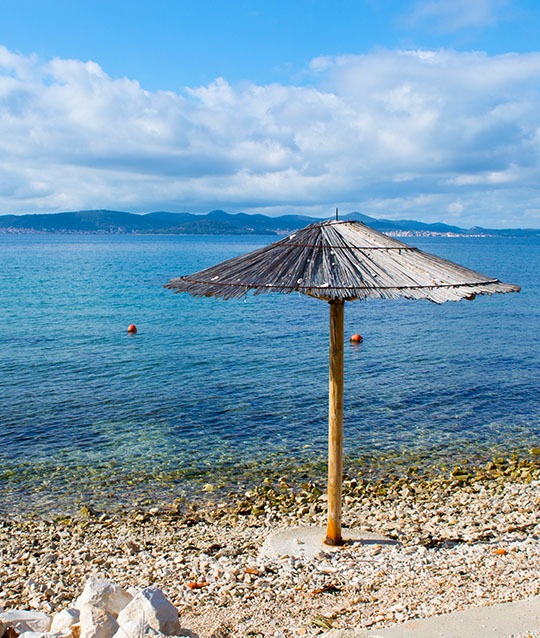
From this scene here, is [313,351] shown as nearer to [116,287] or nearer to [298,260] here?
[298,260]

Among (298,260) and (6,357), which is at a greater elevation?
(298,260)

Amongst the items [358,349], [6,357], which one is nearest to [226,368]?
[358,349]

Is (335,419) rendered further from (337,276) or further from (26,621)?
(26,621)

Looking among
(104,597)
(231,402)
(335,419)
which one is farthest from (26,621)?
(231,402)

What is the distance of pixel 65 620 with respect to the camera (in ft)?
19.4

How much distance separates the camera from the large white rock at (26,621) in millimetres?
6000

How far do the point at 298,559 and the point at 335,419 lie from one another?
1867 millimetres

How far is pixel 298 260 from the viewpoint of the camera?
25.3 feet

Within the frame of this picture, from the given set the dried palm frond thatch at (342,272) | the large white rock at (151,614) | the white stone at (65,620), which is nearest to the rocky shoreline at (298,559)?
the large white rock at (151,614)

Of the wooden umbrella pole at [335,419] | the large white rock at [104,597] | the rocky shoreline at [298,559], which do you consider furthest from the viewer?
the wooden umbrella pole at [335,419]

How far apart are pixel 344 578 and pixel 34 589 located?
3.84m

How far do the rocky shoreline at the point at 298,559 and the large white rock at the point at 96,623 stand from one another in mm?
1104

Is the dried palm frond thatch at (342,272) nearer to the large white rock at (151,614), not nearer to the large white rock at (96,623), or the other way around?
the large white rock at (151,614)

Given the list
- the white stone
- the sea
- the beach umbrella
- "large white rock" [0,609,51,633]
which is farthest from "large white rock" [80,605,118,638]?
the sea
